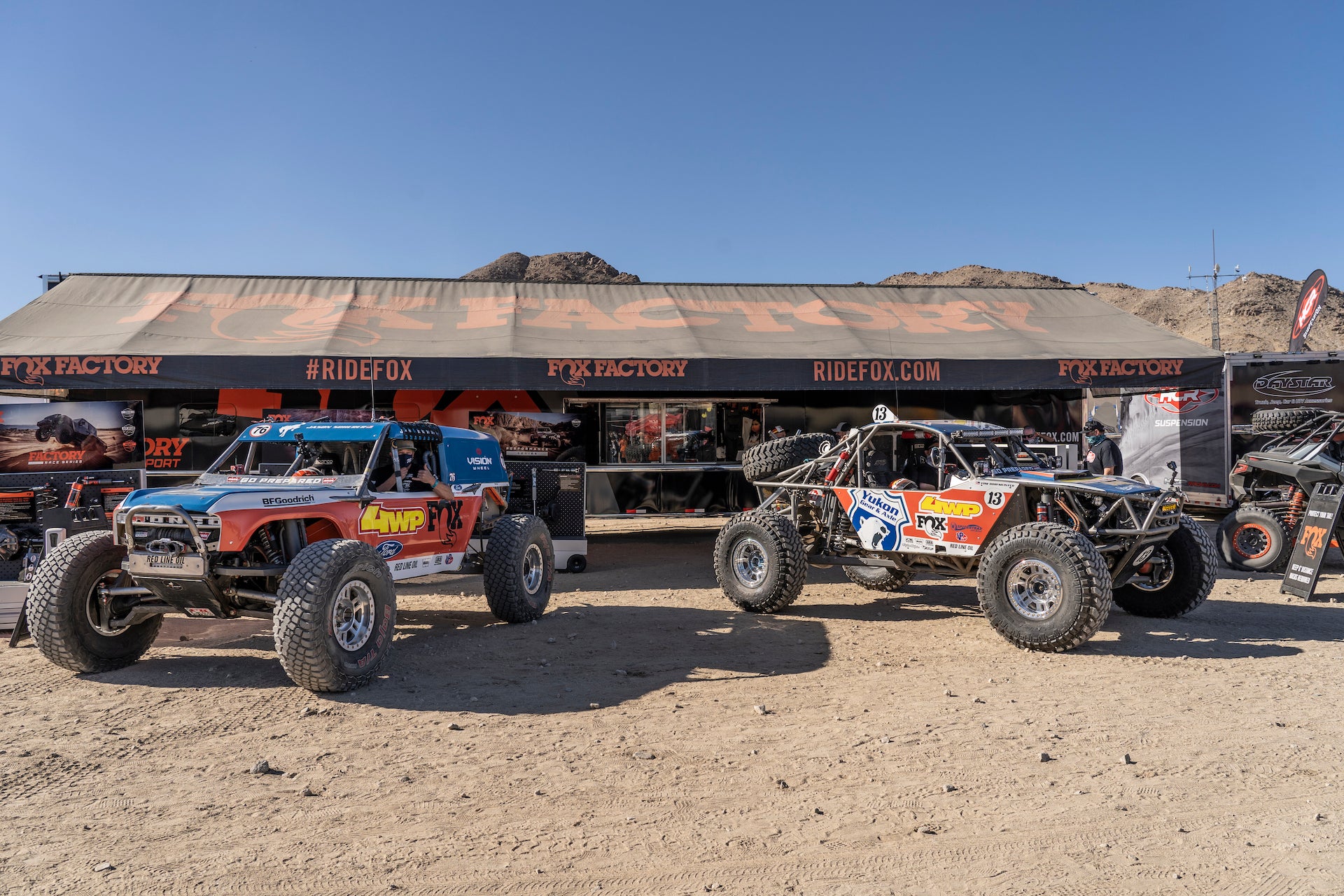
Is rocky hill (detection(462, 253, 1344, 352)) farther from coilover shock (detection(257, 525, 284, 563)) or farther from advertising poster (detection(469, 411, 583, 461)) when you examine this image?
coilover shock (detection(257, 525, 284, 563))

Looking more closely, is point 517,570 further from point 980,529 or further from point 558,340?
point 558,340

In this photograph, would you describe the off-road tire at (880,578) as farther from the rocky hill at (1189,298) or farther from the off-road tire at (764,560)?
the rocky hill at (1189,298)

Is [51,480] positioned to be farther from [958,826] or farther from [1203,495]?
[1203,495]

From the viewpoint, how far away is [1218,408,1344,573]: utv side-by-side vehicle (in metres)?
10.2

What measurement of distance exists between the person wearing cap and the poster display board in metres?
2.01

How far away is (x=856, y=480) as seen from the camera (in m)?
8.73

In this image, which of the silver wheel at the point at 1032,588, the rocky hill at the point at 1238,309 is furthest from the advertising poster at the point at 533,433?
the rocky hill at the point at 1238,309

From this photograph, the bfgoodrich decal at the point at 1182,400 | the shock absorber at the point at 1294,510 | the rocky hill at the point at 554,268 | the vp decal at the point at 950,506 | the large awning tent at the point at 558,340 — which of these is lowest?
the shock absorber at the point at 1294,510

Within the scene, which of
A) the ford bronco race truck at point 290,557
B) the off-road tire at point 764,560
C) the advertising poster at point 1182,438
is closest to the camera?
the ford bronco race truck at point 290,557

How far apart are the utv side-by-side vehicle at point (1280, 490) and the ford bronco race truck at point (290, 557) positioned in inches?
342

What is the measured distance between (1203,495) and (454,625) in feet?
43.4

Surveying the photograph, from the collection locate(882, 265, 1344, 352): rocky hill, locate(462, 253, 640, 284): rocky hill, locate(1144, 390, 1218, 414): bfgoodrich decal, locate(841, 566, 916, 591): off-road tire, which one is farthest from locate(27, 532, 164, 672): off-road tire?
locate(462, 253, 640, 284): rocky hill

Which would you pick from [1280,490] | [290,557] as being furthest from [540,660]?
[1280,490]

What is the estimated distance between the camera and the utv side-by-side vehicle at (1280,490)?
33.4 feet
